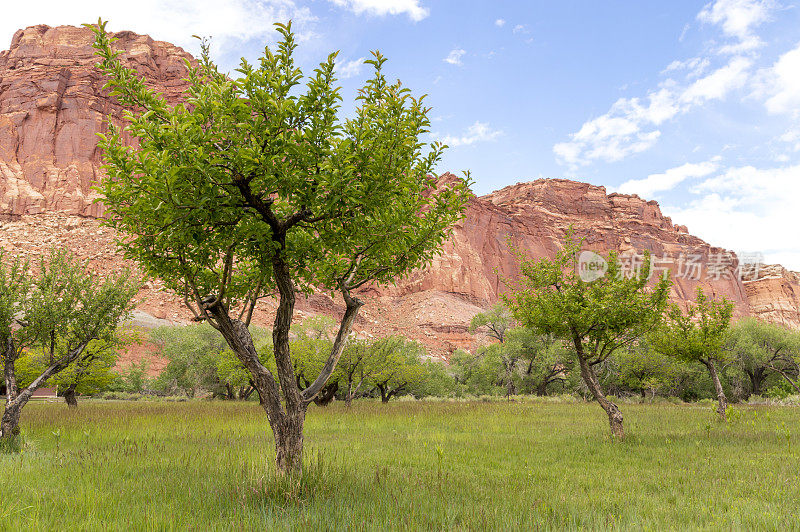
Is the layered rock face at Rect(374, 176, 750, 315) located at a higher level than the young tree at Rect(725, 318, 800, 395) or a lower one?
higher

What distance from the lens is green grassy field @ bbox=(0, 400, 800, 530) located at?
546cm

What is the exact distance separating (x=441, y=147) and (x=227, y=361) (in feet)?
89.8

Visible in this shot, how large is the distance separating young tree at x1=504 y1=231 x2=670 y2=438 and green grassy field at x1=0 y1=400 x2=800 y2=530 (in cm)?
316

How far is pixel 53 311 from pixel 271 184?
1159 cm

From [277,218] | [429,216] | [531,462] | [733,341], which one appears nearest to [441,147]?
[429,216]

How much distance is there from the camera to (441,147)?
635 cm

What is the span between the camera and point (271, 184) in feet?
15.9

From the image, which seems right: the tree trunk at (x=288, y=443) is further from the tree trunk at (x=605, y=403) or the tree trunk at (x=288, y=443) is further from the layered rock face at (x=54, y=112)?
the layered rock face at (x=54, y=112)

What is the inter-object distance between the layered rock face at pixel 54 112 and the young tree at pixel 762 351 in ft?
294

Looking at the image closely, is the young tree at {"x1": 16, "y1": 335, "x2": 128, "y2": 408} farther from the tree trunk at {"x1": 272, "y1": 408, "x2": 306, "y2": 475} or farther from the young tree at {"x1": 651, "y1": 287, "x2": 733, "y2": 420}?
the young tree at {"x1": 651, "y1": 287, "x2": 733, "y2": 420}

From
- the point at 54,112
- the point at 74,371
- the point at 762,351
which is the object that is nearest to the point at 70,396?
the point at 74,371

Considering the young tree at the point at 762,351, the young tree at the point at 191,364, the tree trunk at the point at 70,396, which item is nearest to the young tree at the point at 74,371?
the tree trunk at the point at 70,396

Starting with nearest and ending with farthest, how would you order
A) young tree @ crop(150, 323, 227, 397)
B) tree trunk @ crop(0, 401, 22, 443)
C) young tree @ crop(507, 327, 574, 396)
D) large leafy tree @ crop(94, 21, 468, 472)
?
large leafy tree @ crop(94, 21, 468, 472) → tree trunk @ crop(0, 401, 22, 443) → young tree @ crop(150, 323, 227, 397) → young tree @ crop(507, 327, 574, 396)

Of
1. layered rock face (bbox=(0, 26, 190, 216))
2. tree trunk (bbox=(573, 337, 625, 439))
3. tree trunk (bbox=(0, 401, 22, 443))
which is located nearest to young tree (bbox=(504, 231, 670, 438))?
tree trunk (bbox=(573, 337, 625, 439))
